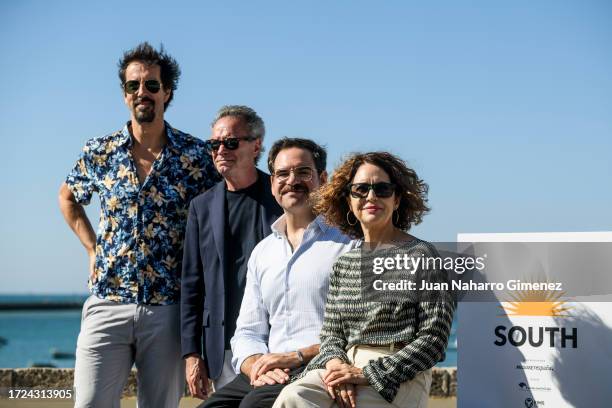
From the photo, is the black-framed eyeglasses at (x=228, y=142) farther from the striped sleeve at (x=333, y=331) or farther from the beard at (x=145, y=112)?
the striped sleeve at (x=333, y=331)

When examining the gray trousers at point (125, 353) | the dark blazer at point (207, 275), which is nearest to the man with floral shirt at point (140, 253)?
the gray trousers at point (125, 353)

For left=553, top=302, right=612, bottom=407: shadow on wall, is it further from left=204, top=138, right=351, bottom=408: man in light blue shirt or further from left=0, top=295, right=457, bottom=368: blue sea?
left=0, top=295, right=457, bottom=368: blue sea

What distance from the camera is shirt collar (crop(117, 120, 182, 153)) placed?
16.0ft

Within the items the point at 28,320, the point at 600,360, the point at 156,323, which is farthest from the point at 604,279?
the point at 28,320

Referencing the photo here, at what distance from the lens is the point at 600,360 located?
12.3 ft

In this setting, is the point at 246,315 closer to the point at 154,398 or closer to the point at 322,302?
the point at 322,302

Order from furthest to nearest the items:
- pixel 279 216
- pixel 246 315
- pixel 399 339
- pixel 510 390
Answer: pixel 279 216 < pixel 246 315 < pixel 510 390 < pixel 399 339

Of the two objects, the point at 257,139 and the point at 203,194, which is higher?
the point at 257,139

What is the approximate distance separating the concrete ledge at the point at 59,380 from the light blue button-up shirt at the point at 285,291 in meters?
3.55

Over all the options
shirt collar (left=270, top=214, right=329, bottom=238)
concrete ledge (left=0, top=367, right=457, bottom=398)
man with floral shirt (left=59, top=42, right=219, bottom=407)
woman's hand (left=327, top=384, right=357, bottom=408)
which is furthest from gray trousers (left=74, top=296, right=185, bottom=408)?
concrete ledge (left=0, top=367, right=457, bottom=398)

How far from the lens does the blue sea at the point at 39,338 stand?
1560 inches

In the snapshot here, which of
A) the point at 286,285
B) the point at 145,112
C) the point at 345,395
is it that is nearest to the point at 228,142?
the point at 145,112

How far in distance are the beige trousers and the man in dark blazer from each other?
3.05 ft

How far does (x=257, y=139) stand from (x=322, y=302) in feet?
3.75
